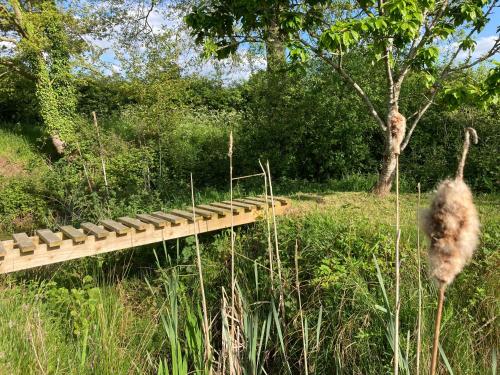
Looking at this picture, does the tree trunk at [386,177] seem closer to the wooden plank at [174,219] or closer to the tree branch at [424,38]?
the tree branch at [424,38]

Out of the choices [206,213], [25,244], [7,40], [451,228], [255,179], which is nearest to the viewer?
[451,228]

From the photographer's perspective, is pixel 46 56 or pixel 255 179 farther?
pixel 46 56

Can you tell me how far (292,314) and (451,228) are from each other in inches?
115

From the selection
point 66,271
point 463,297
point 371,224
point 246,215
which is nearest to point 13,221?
point 66,271

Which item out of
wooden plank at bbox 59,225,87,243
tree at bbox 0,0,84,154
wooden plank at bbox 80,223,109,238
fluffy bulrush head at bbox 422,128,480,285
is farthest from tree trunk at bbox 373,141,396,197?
tree at bbox 0,0,84,154

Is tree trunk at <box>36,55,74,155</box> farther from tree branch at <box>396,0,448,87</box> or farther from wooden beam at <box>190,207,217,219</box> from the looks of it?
tree branch at <box>396,0,448,87</box>

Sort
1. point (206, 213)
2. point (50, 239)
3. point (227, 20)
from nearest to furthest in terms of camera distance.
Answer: point (50, 239) < point (206, 213) < point (227, 20)

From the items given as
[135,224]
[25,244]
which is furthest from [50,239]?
[135,224]

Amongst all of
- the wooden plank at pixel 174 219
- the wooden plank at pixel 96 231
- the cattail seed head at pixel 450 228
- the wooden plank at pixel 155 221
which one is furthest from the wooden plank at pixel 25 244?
the cattail seed head at pixel 450 228

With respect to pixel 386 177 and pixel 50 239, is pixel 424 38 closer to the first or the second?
pixel 386 177

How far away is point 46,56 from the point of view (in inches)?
459

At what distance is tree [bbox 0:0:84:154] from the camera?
428 inches

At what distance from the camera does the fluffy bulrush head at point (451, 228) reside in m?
0.89

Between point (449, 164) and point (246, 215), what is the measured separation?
15.7ft
